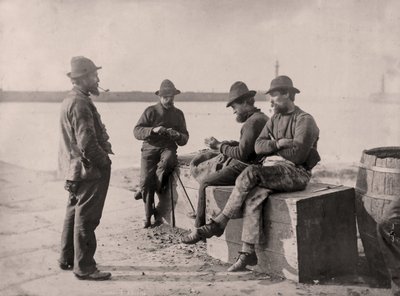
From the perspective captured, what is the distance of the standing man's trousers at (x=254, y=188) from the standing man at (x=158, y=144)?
2.11m

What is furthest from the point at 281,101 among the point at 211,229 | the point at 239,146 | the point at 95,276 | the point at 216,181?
the point at 95,276

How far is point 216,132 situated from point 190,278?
1570 centimetres

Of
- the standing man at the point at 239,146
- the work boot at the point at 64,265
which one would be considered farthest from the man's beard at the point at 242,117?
the work boot at the point at 64,265

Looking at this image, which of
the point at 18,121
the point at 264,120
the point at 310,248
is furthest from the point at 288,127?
the point at 18,121

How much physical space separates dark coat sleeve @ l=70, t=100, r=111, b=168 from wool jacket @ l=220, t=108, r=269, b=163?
1504mm

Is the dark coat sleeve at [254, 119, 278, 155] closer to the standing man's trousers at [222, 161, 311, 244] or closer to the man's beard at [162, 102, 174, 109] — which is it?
the standing man's trousers at [222, 161, 311, 244]

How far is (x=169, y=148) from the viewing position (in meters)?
6.74

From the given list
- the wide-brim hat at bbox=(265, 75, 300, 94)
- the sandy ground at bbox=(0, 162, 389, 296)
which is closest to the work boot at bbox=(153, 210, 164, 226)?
the sandy ground at bbox=(0, 162, 389, 296)

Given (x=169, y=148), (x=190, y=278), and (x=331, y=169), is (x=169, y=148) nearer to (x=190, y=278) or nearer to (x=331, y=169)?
(x=190, y=278)

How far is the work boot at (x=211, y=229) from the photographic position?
4.77 meters

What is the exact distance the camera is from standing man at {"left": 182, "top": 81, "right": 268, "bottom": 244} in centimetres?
508

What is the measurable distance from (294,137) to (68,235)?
279 centimetres

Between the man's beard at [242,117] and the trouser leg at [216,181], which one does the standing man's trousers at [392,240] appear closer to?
the trouser leg at [216,181]

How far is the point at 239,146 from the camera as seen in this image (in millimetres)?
5113
